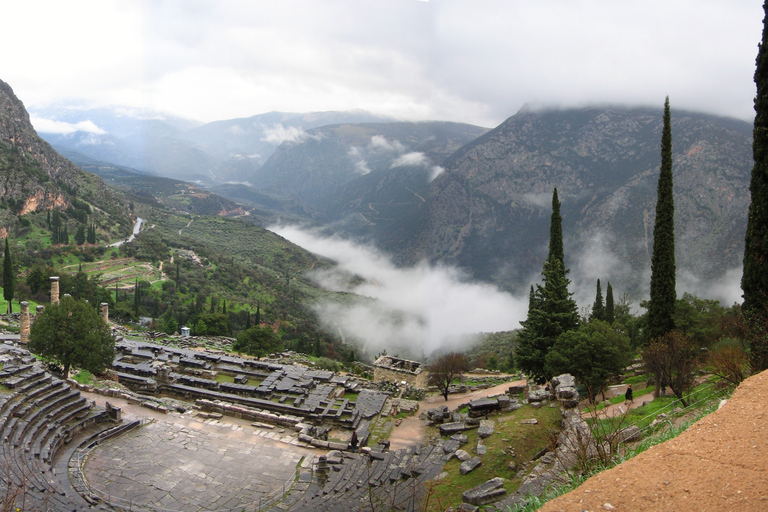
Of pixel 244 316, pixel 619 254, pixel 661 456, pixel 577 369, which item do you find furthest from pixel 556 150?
pixel 661 456

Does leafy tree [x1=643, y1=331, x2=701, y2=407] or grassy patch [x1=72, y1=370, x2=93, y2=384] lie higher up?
leafy tree [x1=643, y1=331, x2=701, y2=407]

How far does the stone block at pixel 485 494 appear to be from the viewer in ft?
38.4

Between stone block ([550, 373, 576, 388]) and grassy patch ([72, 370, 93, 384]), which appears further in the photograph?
grassy patch ([72, 370, 93, 384])

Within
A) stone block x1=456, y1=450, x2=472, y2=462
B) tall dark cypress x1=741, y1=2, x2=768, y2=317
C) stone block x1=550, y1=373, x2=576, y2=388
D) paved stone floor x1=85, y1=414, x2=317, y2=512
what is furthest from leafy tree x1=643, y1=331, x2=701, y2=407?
paved stone floor x1=85, y1=414, x2=317, y2=512

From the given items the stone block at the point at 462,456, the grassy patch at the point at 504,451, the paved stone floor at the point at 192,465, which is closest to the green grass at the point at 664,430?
the grassy patch at the point at 504,451

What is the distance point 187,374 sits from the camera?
92.1 feet

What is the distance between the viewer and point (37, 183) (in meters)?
75.9

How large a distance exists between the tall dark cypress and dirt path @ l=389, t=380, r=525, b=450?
13036 millimetres

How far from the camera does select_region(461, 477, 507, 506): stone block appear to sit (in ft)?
38.4

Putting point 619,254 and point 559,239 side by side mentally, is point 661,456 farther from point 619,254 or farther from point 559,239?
point 619,254

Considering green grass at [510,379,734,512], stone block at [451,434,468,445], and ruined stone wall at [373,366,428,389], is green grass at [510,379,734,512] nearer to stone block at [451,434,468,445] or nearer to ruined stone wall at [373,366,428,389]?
stone block at [451,434,468,445]

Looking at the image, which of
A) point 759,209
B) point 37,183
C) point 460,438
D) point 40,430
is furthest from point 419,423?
point 37,183

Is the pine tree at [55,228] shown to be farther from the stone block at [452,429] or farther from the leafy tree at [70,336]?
the stone block at [452,429]

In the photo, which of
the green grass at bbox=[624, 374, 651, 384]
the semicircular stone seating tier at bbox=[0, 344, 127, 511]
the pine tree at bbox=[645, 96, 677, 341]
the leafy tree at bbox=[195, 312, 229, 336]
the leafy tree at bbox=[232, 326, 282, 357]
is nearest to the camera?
the semicircular stone seating tier at bbox=[0, 344, 127, 511]
